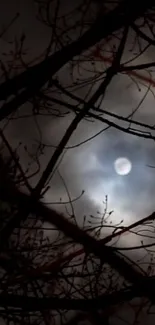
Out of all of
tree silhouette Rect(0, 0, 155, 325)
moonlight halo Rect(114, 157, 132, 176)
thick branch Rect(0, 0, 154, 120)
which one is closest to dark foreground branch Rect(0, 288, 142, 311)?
tree silhouette Rect(0, 0, 155, 325)

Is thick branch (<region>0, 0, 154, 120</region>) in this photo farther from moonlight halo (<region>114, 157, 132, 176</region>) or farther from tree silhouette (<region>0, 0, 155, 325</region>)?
moonlight halo (<region>114, 157, 132, 176</region>)

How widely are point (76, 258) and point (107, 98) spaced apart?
41cm

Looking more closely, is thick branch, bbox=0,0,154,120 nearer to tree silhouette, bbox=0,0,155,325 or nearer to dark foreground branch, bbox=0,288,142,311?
tree silhouette, bbox=0,0,155,325

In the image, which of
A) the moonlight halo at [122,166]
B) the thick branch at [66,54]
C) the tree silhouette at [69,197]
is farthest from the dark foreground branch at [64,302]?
the thick branch at [66,54]

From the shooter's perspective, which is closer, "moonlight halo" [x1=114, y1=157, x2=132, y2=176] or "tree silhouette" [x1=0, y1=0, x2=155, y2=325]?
"tree silhouette" [x1=0, y1=0, x2=155, y2=325]

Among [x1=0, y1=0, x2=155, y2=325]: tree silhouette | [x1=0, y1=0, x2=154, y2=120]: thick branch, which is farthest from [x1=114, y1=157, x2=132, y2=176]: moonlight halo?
[x1=0, y1=0, x2=154, y2=120]: thick branch

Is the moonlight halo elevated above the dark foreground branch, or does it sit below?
above

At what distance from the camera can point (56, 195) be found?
1414mm

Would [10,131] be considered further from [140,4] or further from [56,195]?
[140,4]

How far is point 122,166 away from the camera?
1400 mm

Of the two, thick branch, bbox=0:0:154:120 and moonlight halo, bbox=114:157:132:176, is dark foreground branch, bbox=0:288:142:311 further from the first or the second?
thick branch, bbox=0:0:154:120

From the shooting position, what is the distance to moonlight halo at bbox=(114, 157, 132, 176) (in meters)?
1.39

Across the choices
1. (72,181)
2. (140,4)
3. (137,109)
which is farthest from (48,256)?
(140,4)

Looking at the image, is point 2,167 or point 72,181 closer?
point 2,167
